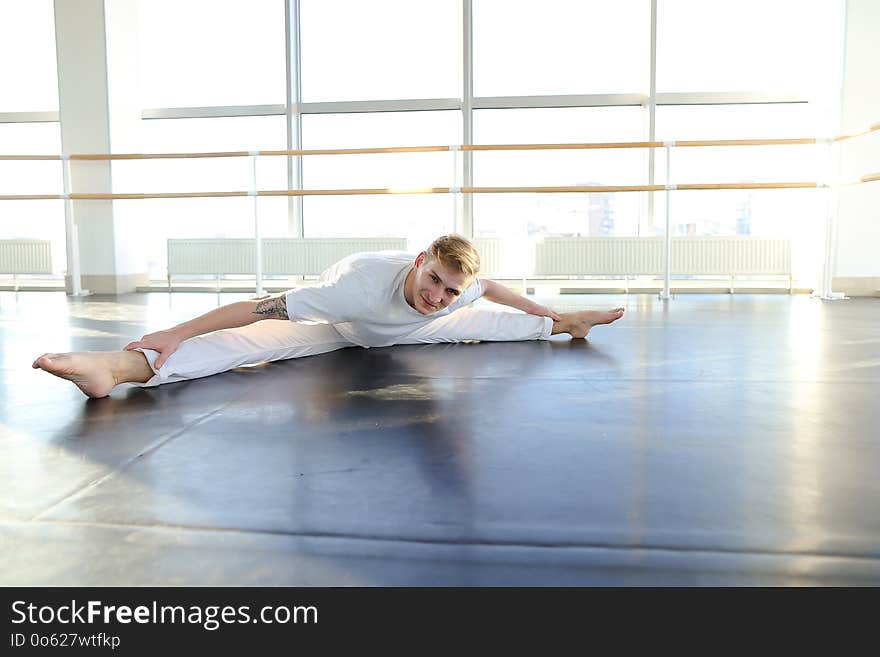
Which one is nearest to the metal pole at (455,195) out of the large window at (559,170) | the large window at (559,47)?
the large window at (559,170)

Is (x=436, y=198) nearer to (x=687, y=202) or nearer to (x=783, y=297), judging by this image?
(x=687, y=202)

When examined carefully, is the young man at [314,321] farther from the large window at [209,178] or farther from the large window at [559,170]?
the large window at [209,178]

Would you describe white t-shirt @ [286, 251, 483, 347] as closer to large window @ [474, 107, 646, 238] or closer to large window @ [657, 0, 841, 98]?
large window @ [474, 107, 646, 238]

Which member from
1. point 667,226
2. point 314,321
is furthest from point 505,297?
point 667,226

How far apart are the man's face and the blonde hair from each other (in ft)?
0.04

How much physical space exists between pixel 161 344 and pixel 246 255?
155 inches

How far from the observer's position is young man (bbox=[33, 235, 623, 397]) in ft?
5.67

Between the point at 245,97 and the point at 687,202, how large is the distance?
12.2 ft

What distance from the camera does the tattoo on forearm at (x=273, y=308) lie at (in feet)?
5.95

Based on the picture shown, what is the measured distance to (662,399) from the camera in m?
1.63

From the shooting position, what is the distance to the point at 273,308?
1834 millimetres

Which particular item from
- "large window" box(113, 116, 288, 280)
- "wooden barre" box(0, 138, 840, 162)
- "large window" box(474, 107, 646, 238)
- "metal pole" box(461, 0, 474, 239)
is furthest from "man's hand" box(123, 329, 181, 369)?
"large window" box(113, 116, 288, 280)

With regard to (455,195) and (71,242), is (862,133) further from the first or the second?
(71,242)

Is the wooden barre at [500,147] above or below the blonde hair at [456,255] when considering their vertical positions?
above
